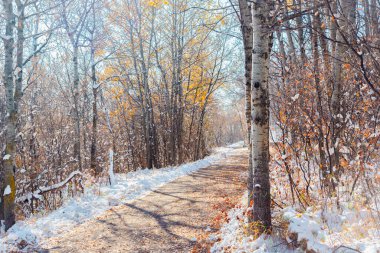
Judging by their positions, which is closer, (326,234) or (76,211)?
(326,234)

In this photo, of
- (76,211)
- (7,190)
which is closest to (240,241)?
(76,211)

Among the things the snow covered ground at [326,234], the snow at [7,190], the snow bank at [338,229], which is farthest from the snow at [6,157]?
the snow bank at [338,229]

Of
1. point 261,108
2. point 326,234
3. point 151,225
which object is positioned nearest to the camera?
point 326,234

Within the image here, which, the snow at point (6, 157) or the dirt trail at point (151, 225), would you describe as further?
the snow at point (6, 157)

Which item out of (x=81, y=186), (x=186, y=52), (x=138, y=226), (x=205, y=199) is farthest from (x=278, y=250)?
(x=186, y=52)

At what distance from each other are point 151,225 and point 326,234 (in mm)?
3831

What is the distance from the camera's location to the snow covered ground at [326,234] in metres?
3.05

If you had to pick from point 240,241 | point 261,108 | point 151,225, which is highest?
point 261,108

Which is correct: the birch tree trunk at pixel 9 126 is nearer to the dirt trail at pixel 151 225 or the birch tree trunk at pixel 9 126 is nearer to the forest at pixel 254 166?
the forest at pixel 254 166

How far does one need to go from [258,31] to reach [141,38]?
471 inches

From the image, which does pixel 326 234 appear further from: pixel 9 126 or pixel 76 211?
pixel 9 126

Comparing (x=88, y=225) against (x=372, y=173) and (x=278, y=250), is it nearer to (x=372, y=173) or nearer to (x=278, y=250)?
(x=278, y=250)

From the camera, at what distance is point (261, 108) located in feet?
13.5

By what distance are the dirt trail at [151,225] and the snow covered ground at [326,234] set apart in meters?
1.21
